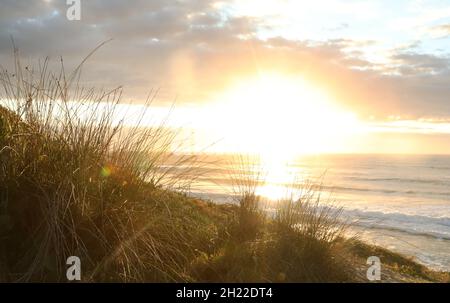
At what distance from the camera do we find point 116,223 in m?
4.39

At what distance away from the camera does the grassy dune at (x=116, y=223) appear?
162 inches

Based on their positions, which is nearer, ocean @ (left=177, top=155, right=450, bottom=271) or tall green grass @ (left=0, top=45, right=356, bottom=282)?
tall green grass @ (left=0, top=45, right=356, bottom=282)

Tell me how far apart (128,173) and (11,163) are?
4.02 ft

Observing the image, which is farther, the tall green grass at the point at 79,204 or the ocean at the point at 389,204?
the ocean at the point at 389,204

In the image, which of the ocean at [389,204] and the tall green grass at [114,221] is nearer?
the tall green grass at [114,221]

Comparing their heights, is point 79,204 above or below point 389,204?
below

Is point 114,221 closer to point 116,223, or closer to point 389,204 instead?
point 116,223

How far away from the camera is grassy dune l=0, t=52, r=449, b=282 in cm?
412

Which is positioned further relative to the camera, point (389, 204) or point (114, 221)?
point (389, 204)

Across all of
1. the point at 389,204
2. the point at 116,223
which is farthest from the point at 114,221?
the point at 389,204

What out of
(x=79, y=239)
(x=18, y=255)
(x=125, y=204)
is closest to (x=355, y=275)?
(x=125, y=204)

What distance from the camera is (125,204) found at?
4.65 metres

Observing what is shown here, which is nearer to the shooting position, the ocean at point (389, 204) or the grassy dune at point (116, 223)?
the grassy dune at point (116, 223)
